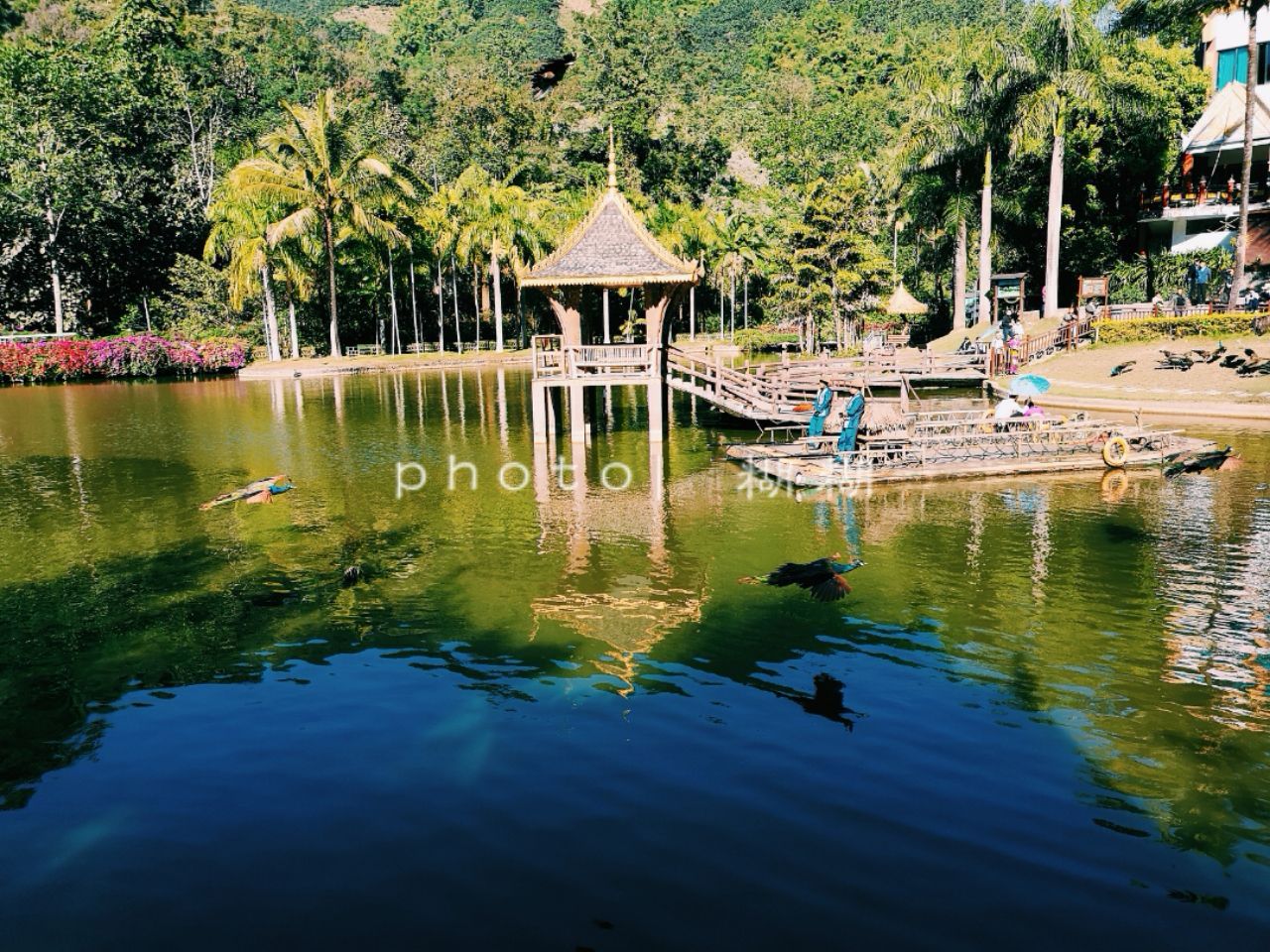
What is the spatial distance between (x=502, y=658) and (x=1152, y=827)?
7720 millimetres

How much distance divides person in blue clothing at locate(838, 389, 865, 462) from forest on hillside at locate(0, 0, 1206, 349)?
15365 mm

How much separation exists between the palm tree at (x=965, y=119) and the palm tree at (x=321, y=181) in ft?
102

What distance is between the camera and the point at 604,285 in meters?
27.8

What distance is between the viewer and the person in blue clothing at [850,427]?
2403 cm

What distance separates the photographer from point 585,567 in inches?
672

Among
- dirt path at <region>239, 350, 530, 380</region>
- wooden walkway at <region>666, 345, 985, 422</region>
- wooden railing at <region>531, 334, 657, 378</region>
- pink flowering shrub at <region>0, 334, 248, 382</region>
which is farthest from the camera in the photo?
dirt path at <region>239, 350, 530, 380</region>

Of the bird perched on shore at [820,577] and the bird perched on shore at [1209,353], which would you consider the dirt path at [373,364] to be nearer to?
→ the bird perched on shore at [1209,353]

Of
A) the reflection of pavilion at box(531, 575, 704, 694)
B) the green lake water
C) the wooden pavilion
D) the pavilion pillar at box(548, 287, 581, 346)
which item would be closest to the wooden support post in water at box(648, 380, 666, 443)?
the wooden pavilion

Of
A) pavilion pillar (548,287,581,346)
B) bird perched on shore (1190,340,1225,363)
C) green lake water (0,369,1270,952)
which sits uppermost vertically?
pavilion pillar (548,287,581,346)

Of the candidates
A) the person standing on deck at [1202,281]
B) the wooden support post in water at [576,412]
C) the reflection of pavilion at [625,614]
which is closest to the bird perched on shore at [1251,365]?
the person standing on deck at [1202,281]

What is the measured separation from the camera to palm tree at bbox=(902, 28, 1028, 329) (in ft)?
150

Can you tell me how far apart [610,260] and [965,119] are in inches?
1136

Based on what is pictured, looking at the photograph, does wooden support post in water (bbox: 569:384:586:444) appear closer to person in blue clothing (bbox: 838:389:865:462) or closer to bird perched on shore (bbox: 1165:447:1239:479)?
person in blue clothing (bbox: 838:389:865:462)

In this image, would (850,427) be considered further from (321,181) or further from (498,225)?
(321,181)
